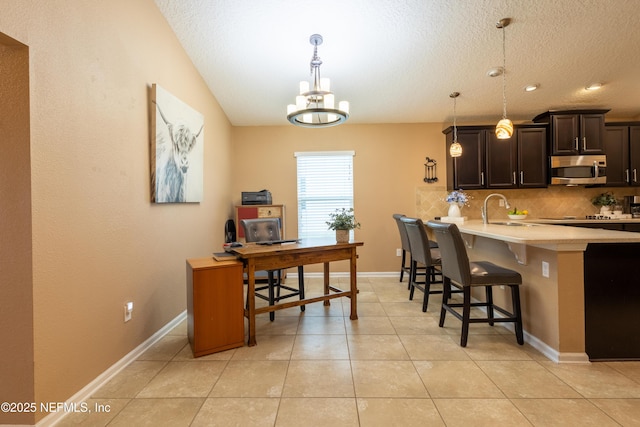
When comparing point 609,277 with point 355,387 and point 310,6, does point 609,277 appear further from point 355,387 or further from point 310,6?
point 310,6

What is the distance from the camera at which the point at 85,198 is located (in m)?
1.83

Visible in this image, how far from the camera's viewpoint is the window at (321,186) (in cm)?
496

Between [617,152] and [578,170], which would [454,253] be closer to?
[578,170]

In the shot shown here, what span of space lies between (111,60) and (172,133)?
827 millimetres

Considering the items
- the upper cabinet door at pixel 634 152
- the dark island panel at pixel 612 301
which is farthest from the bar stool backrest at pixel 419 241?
the upper cabinet door at pixel 634 152

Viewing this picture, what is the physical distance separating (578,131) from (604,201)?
1274 mm

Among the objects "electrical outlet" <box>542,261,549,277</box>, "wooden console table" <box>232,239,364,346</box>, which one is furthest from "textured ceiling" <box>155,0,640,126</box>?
"electrical outlet" <box>542,261,549,277</box>

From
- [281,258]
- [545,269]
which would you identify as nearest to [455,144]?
[545,269]

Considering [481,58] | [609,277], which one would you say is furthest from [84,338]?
[481,58]

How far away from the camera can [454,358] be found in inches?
87.0

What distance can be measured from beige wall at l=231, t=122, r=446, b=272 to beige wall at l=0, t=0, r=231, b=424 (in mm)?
2280

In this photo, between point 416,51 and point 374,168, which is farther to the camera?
point 374,168

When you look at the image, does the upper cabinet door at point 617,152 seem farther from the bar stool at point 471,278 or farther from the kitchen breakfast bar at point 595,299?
the bar stool at point 471,278

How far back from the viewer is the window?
4957 millimetres
